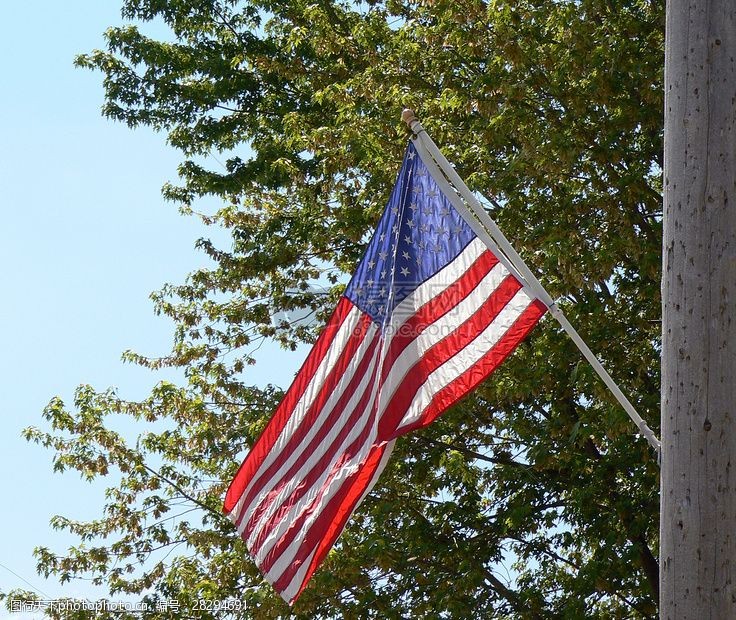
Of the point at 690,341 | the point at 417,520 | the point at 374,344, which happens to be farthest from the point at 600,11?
the point at 690,341

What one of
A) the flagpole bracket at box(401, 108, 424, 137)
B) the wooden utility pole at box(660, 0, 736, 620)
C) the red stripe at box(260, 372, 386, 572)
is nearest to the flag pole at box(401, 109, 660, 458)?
the flagpole bracket at box(401, 108, 424, 137)

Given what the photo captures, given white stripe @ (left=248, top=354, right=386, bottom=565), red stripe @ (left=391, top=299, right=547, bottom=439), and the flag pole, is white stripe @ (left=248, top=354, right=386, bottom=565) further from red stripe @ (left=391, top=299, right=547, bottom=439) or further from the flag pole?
the flag pole

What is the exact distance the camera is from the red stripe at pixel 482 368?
20.4 feet

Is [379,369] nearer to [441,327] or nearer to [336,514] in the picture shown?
[441,327]

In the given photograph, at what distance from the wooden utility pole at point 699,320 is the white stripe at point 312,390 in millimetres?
2278

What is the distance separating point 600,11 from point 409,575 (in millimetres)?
6520

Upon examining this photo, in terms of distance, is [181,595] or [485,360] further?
[181,595]

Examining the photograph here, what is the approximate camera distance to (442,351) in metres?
6.40

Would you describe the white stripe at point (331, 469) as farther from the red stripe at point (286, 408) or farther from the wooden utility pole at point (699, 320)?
the wooden utility pole at point (699, 320)

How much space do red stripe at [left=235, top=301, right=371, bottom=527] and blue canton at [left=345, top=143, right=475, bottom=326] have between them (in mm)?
176

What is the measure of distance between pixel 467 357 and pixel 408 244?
830 mm

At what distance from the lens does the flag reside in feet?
20.8

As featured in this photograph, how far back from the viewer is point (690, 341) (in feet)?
16.2

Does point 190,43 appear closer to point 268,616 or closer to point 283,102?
point 283,102
